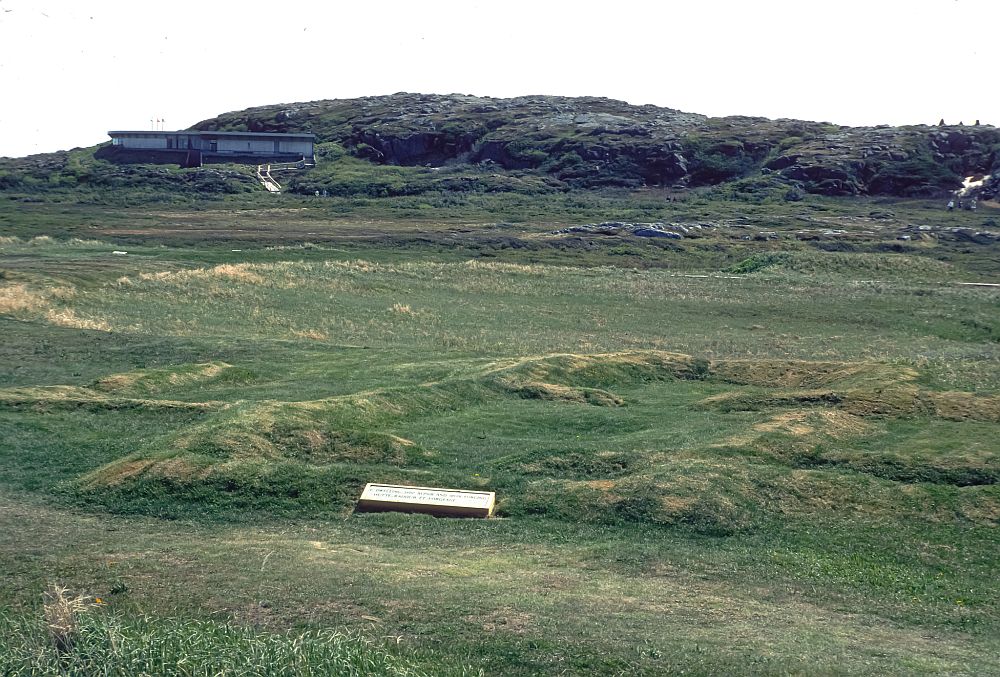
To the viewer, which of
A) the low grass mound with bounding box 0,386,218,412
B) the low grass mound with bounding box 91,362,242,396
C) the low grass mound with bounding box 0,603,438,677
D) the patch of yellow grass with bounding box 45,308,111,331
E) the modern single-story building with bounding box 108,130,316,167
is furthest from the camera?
the modern single-story building with bounding box 108,130,316,167

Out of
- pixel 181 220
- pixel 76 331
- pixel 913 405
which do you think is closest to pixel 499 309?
pixel 76 331

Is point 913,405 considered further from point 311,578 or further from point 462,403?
point 311,578

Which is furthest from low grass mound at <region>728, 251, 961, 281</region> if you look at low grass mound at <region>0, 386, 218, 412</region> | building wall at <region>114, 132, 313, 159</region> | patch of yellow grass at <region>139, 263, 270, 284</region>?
building wall at <region>114, 132, 313, 159</region>

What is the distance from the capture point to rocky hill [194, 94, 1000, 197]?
131125mm

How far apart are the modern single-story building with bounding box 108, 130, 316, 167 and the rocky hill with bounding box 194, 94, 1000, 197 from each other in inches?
457

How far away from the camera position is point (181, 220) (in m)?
98.1

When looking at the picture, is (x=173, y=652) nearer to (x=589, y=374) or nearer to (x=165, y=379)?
(x=165, y=379)

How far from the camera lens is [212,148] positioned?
498ft

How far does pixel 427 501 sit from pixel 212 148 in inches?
5591

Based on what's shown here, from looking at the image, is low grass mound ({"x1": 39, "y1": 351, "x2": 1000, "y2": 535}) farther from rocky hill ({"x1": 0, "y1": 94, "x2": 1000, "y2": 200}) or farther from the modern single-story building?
the modern single-story building

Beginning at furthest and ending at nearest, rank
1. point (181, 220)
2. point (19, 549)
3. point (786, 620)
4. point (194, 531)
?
point (181, 220)
point (194, 531)
point (19, 549)
point (786, 620)

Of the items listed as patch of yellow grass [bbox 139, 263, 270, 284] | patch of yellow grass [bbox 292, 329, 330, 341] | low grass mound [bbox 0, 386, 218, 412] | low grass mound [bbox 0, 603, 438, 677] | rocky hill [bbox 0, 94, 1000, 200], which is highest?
rocky hill [bbox 0, 94, 1000, 200]

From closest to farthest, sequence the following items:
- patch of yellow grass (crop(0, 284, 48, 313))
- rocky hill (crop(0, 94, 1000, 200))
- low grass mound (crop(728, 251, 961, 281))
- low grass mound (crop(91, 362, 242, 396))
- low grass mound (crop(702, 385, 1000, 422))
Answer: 1. low grass mound (crop(702, 385, 1000, 422))
2. low grass mound (crop(91, 362, 242, 396))
3. patch of yellow grass (crop(0, 284, 48, 313))
4. low grass mound (crop(728, 251, 961, 281))
5. rocky hill (crop(0, 94, 1000, 200))

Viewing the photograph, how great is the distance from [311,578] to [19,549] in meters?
4.98
